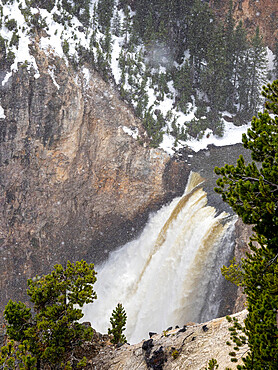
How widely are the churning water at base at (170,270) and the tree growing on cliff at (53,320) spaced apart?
451 inches

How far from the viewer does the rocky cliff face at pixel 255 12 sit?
1674 inches

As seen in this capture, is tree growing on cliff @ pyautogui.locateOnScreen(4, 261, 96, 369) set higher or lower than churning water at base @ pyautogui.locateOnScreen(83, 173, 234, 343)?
higher

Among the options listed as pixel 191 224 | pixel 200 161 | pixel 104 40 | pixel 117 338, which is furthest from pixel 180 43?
pixel 117 338

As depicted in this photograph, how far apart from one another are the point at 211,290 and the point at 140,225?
1018 cm

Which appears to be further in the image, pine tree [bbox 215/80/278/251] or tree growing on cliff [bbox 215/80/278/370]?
pine tree [bbox 215/80/278/251]

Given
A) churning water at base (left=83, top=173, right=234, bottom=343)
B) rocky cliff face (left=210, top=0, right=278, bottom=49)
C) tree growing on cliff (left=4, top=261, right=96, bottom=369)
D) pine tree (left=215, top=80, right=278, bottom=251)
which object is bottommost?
churning water at base (left=83, top=173, right=234, bottom=343)

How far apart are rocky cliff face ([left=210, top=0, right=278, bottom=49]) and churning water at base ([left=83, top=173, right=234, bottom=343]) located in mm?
27134

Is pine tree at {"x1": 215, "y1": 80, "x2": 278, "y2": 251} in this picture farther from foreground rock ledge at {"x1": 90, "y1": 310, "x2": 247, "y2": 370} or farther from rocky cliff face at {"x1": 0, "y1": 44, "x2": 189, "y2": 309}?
rocky cliff face at {"x1": 0, "y1": 44, "x2": 189, "y2": 309}

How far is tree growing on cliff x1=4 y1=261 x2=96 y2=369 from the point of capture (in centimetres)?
1014

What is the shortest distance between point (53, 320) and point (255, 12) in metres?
46.6

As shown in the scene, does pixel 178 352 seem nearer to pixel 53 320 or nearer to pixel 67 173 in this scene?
pixel 53 320

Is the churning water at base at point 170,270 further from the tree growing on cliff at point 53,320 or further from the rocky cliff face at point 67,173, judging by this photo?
the tree growing on cliff at point 53,320

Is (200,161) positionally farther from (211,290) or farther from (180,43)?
(180,43)

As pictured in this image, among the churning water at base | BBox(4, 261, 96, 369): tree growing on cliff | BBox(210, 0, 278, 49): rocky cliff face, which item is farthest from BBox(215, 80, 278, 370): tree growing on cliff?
BBox(210, 0, 278, 49): rocky cliff face
